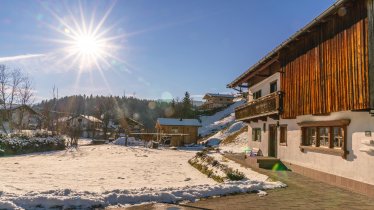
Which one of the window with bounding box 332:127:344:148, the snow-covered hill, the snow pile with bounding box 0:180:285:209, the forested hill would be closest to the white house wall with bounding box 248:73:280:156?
the window with bounding box 332:127:344:148

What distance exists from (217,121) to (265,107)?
5594cm

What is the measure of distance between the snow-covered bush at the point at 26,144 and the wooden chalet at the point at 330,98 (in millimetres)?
22392

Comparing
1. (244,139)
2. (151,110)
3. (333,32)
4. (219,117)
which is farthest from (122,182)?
(151,110)

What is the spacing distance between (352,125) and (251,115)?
10491 millimetres

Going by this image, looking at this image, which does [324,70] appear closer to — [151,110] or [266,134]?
[266,134]

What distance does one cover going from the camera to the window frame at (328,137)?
11.2m

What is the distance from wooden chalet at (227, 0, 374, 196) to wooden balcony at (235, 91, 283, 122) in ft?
0.22

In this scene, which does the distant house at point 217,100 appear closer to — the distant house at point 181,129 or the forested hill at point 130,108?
the forested hill at point 130,108

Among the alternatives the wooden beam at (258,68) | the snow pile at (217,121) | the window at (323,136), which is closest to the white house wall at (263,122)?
the wooden beam at (258,68)

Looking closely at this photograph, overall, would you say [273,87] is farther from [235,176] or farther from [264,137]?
[235,176]

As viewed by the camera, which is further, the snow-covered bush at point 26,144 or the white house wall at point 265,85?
the snow-covered bush at point 26,144

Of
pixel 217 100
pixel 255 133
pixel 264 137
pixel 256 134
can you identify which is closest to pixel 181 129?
pixel 255 133

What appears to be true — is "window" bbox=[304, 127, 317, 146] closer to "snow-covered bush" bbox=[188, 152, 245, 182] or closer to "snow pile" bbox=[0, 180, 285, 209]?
"snow-covered bush" bbox=[188, 152, 245, 182]

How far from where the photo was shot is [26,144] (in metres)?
29.9
